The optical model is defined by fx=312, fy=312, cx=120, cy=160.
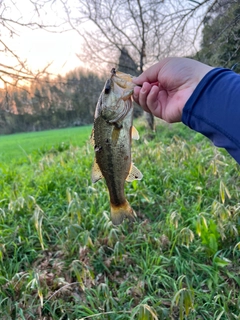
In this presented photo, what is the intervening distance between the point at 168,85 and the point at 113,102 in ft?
1.35

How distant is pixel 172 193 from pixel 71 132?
47.8 ft

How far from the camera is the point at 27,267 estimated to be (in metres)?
3.33

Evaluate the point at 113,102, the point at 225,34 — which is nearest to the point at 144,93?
the point at 113,102

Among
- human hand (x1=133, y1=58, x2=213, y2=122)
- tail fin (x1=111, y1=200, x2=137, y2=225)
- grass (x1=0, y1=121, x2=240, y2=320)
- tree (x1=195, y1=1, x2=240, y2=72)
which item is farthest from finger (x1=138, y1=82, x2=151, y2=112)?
tree (x1=195, y1=1, x2=240, y2=72)

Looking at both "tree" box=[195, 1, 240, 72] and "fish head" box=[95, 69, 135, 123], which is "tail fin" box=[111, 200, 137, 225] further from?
"tree" box=[195, 1, 240, 72]

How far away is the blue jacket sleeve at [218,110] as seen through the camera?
126cm

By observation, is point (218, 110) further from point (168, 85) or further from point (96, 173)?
point (96, 173)

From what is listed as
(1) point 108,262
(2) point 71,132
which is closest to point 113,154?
(1) point 108,262

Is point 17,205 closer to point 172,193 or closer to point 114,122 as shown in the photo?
point 172,193

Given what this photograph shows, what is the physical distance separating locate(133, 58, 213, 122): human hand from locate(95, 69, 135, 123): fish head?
26 cm

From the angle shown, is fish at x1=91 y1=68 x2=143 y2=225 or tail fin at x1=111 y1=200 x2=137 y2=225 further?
tail fin at x1=111 y1=200 x2=137 y2=225

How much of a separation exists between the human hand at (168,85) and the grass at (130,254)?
1.20 m

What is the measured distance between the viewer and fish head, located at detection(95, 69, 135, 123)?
Result: 1610 mm

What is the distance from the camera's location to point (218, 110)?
4.26ft
